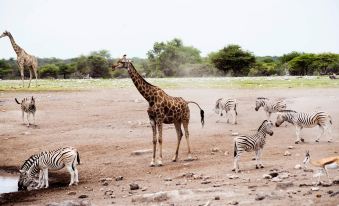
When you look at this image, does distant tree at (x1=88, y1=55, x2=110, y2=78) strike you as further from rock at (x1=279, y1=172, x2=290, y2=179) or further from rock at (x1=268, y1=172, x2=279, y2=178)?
rock at (x1=279, y1=172, x2=290, y2=179)

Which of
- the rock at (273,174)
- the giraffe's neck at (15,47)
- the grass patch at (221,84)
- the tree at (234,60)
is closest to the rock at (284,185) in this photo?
the rock at (273,174)

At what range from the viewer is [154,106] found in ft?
52.9

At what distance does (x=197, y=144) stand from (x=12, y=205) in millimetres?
7707

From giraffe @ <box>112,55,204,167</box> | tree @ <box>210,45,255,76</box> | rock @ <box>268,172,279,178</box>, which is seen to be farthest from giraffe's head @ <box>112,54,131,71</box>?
tree @ <box>210,45,255,76</box>

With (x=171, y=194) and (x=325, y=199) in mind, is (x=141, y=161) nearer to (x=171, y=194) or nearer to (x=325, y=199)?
(x=171, y=194)

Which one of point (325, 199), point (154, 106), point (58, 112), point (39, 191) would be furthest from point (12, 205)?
point (58, 112)

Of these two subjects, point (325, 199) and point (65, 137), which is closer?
point (325, 199)

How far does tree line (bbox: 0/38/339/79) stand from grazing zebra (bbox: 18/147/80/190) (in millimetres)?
55645

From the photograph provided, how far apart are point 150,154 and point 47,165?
4117 millimetres

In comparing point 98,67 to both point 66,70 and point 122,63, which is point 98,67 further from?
point 122,63

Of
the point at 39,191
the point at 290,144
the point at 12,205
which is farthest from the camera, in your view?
the point at 290,144

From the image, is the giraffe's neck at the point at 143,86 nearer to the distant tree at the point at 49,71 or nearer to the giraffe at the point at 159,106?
the giraffe at the point at 159,106

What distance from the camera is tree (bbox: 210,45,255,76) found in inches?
2778

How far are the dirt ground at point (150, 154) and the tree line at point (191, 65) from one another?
38.6 m
